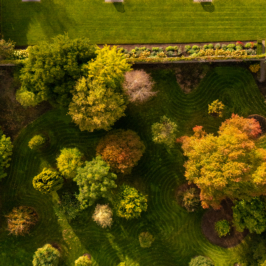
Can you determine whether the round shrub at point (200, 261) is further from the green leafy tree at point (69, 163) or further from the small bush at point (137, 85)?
the small bush at point (137, 85)

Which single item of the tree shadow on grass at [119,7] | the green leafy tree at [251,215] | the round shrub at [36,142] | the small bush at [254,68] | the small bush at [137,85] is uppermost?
the tree shadow on grass at [119,7]

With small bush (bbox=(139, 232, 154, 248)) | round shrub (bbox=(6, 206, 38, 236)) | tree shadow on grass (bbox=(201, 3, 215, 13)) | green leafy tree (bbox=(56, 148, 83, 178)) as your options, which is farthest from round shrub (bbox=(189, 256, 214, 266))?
tree shadow on grass (bbox=(201, 3, 215, 13))

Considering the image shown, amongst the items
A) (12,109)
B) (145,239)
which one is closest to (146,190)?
(145,239)

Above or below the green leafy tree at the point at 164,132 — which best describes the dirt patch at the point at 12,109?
above

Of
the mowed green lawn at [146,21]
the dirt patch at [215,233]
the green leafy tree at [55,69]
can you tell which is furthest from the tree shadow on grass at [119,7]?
the dirt patch at [215,233]

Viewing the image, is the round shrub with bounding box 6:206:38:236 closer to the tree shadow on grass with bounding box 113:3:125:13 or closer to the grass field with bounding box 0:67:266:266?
the grass field with bounding box 0:67:266:266

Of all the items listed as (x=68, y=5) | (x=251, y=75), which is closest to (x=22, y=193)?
(x=68, y=5)
